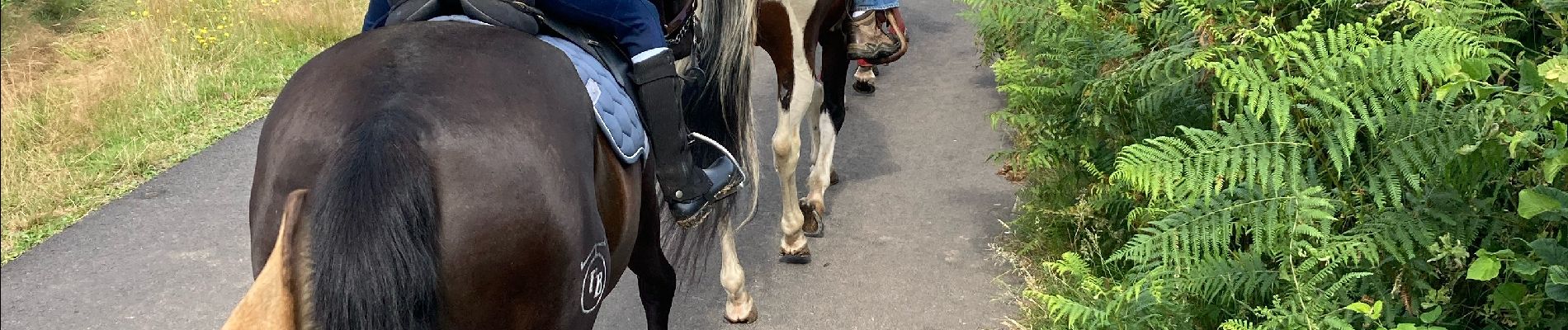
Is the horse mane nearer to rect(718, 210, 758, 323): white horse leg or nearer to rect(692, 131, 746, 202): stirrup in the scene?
rect(692, 131, 746, 202): stirrup

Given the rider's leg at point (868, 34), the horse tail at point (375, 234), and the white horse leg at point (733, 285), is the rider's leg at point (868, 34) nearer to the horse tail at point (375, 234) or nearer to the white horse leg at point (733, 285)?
the white horse leg at point (733, 285)

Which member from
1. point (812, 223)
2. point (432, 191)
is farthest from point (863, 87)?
point (432, 191)

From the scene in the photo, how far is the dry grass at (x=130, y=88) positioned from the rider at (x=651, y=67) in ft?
8.41

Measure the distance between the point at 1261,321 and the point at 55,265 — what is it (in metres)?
4.63

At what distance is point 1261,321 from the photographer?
3291 millimetres

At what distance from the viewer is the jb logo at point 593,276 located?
2193 millimetres

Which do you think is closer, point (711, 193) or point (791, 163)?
point (711, 193)

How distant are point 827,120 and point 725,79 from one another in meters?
1.53

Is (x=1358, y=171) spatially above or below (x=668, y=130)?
below

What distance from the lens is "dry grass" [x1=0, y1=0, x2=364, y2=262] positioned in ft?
18.0

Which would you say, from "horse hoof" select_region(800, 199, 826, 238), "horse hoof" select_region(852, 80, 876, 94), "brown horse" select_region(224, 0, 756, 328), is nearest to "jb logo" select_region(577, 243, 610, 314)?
"brown horse" select_region(224, 0, 756, 328)

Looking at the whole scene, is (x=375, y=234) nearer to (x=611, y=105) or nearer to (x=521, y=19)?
(x=611, y=105)

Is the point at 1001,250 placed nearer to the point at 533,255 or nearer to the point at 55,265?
the point at 533,255

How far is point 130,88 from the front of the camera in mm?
6926
